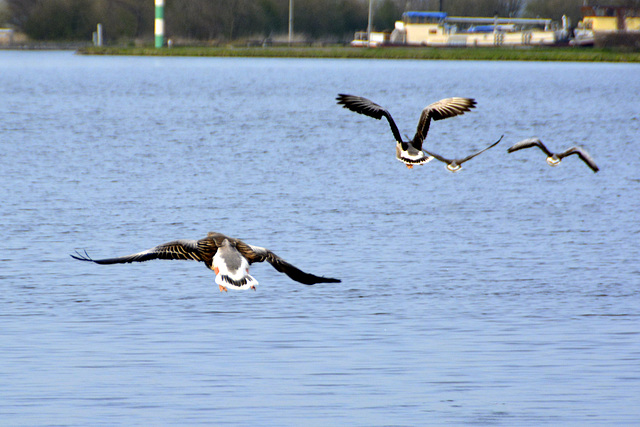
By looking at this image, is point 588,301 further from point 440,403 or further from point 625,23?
point 625,23

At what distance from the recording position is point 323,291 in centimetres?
1895

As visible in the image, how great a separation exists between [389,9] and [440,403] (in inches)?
6839

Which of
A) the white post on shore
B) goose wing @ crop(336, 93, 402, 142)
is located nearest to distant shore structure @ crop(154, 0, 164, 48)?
the white post on shore

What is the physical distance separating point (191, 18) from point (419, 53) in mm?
40071

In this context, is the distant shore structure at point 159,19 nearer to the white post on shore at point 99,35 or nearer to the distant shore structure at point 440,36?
the white post on shore at point 99,35

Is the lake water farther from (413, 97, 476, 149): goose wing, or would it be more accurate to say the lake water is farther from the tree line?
the tree line

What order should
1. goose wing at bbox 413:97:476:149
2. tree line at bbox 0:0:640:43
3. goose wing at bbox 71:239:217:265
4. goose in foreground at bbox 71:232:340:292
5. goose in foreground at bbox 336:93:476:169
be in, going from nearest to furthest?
goose in foreground at bbox 71:232:340:292 → goose wing at bbox 71:239:217:265 → goose in foreground at bbox 336:93:476:169 → goose wing at bbox 413:97:476:149 → tree line at bbox 0:0:640:43

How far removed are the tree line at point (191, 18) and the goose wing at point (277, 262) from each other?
149 m

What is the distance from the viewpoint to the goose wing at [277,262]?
31.6 feet

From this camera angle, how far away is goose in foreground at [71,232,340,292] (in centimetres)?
957

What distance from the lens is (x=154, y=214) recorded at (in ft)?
89.0

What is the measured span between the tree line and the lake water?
380 feet

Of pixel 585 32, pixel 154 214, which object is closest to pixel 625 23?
pixel 585 32

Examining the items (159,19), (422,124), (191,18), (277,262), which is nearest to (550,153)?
(422,124)
